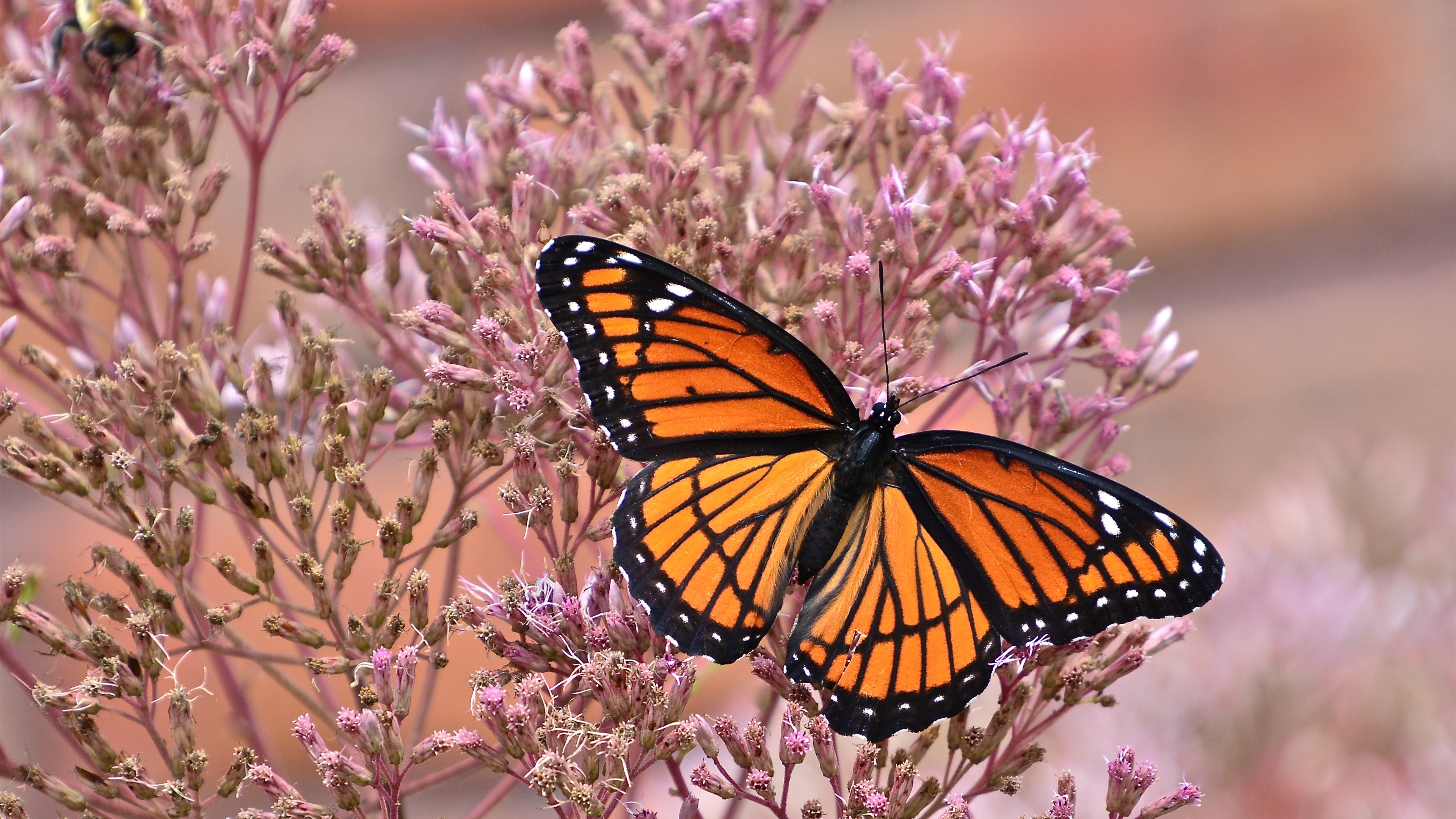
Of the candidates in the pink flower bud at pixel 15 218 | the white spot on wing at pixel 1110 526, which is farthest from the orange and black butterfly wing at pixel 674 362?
the pink flower bud at pixel 15 218

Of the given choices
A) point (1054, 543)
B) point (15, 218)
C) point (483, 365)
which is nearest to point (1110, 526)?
point (1054, 543)

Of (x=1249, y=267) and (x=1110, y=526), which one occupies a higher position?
(x=1249, y=267)

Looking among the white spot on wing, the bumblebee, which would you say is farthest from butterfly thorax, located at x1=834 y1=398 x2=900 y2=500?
the bumblebee

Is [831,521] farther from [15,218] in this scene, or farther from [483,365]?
[15,218]

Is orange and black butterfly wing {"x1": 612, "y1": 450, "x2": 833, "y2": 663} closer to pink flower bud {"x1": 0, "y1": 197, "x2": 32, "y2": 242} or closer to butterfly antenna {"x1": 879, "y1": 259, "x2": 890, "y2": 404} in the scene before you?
butterfly antenna {"x1": 879, "y1": 259, "x2": 890, "y2": 404}

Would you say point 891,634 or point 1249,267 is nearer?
point 891,634

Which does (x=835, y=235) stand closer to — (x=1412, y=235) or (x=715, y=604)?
(x=715, y=604)

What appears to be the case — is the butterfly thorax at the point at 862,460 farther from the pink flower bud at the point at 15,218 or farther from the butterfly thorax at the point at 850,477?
the pink flower bud at the point at 15,218
